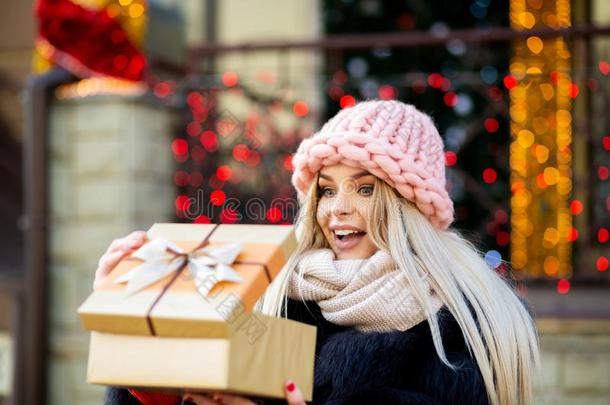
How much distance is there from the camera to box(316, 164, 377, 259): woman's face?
2.51 metres

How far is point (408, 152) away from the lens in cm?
254

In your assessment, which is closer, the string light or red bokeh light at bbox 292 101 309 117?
red bokeh light at bbox 292 101 309 117

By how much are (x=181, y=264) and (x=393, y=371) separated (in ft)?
2.21

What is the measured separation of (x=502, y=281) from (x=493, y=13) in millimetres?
4412

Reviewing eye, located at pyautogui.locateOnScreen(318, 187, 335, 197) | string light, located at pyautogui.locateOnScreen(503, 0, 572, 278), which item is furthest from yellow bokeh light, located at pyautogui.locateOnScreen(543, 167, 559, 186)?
eye, located at pyautogui.locateOnScreen(318, 187, 335, 197)

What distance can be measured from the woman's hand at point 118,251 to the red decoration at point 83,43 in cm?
330

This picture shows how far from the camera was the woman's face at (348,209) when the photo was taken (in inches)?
98.7

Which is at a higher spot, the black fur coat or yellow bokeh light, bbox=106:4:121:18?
yellow bokeh light, bbox=106:4:121:18

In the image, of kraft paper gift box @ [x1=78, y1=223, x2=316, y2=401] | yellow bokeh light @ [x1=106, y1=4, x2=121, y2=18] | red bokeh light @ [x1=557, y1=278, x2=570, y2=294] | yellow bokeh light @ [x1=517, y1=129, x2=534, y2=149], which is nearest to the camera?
kraft paper gift box @ [x1=78, y1=223, x2=316, y2=401]

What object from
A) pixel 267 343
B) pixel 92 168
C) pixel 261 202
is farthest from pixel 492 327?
pixel 92 168

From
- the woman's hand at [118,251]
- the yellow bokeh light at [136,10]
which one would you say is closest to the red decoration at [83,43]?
the yellow bokeh light at [136,10]

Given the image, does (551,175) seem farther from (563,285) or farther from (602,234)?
(563,285)

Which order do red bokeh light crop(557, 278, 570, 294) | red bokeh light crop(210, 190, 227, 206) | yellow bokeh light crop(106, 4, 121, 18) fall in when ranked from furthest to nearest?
yellow bokeh light crop(106, 4, 121, 18)
red bokeh light crop(210, 190, 227, 206)
red bokeh light crop(557, 278, 570, 294)

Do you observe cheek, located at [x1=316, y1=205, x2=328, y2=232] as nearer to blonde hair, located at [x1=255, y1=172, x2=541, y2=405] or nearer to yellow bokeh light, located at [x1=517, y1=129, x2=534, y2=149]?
blonde hair, located at [x1=255, y1=172, x2=541, y2=405]
